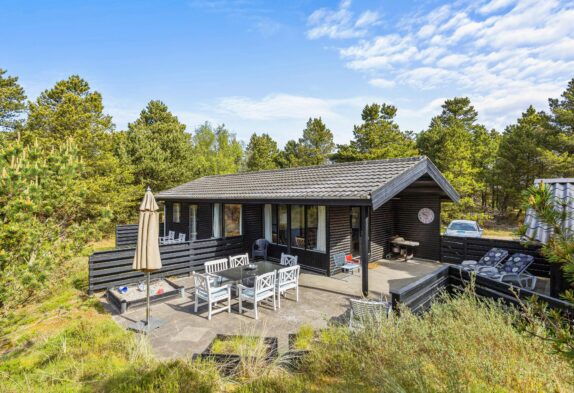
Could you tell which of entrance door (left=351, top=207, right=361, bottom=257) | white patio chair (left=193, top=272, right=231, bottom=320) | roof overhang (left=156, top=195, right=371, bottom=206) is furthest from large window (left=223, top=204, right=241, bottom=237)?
white patio chair (left=193, top=272, right=231, bottom=320)

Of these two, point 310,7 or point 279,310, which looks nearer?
point 279,310

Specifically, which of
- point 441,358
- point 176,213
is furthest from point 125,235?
point 441,358

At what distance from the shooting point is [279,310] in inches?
256

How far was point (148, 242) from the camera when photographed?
18.4 ft

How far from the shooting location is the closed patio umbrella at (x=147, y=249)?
5.46 m

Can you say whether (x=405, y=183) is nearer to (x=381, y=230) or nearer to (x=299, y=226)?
(x=299, y=226)

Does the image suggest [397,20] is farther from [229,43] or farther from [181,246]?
[181,246]

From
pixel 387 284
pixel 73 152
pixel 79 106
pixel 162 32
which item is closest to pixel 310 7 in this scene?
pixel 162 32

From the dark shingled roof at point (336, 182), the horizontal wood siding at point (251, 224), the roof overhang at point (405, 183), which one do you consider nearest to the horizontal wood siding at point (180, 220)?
the dark shingled roof at point (336, 182)

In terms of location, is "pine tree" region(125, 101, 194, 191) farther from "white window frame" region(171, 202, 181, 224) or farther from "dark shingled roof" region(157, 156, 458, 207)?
"dark shingled roof" region(157, 156, 458, 207)

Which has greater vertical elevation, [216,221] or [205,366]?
[216,221]

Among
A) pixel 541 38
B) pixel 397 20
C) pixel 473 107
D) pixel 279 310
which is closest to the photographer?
pixel 279 310

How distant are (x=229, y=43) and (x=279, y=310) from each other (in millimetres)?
10406

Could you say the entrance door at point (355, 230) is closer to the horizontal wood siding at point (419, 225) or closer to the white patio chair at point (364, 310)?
the horizontal wood siding at point (419, 225)
